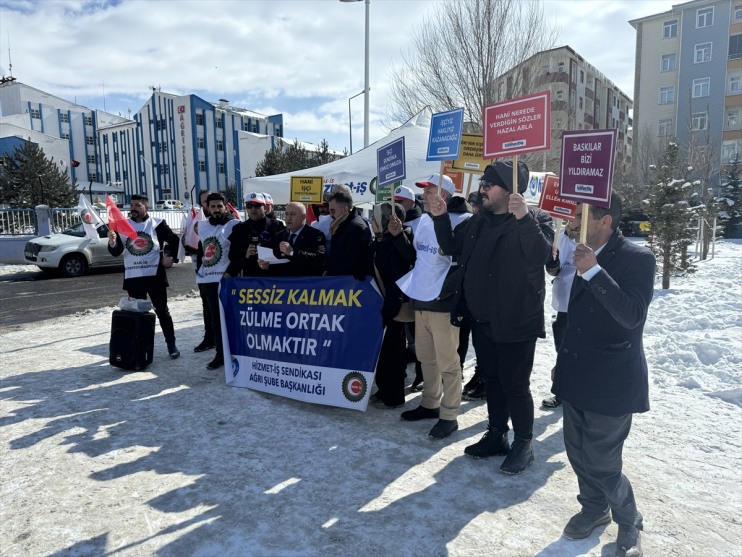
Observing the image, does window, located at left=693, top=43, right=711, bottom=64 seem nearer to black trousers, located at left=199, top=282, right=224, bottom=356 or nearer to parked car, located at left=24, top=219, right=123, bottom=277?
parked car, located at left=24, top=219, right=123, bottom=277

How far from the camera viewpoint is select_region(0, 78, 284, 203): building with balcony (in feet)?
182

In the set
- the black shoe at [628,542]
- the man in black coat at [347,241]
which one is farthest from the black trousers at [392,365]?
the black shoe at [628,542]

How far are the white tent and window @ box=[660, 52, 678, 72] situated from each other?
43209mm

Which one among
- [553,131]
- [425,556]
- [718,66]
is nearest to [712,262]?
[553,131]

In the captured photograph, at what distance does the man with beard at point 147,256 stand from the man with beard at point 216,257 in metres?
0.48

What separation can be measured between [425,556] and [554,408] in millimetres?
2691

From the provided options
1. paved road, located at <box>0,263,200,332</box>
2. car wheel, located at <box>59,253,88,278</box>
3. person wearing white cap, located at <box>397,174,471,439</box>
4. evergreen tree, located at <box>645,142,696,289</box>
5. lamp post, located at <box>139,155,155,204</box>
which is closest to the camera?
person wearing white cap, located at <box>397,174,471,439</box>

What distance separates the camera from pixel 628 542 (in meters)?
2.72

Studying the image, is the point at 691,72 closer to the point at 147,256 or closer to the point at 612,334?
the point at 147,256

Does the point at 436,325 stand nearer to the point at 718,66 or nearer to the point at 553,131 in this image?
the point at 553,131

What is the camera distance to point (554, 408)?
16.4 ft

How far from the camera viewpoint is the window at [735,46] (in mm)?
40344

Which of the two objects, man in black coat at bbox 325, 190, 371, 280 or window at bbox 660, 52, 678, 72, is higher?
window at bbox 660, 52, 678, 72

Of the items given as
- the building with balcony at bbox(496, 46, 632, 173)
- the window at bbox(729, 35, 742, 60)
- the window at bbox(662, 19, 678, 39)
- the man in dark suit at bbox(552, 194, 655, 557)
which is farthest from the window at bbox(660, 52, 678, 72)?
the man in dark suit at bbox(552, 194, 655, 557)
